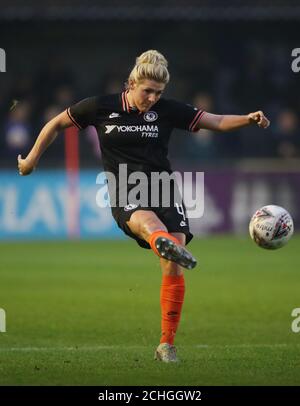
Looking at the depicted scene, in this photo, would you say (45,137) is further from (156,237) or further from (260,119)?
(260,119)

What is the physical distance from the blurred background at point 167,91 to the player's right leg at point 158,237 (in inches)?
456

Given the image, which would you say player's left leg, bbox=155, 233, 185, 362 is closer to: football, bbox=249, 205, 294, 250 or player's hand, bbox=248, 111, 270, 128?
football, bbox=249, 205, 294, 250

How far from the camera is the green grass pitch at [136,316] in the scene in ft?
24.2

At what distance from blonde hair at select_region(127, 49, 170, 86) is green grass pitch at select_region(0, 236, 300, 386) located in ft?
6.59

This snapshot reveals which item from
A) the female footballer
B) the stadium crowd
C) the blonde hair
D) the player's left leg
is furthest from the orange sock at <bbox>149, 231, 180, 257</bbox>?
the stadium crowd

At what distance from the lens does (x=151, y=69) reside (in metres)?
7.86

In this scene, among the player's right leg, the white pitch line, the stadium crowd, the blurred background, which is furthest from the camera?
the stadium crowd

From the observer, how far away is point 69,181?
781 inches

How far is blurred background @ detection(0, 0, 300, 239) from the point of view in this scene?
19.8 meters

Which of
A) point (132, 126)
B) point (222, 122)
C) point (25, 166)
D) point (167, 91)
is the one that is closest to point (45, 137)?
point (25, 166)

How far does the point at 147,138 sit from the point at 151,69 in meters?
0.54

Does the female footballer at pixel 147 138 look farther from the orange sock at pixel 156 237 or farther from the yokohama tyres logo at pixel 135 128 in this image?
the orange sock at pixel 156 237
